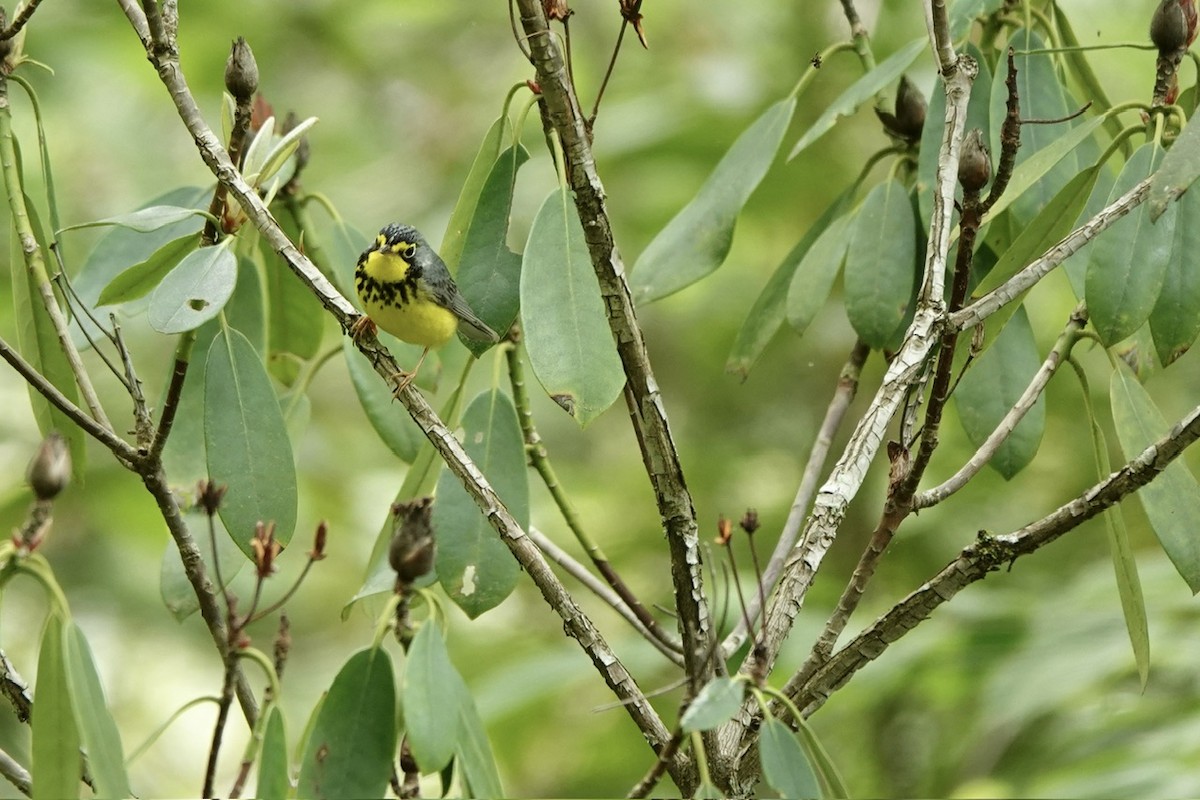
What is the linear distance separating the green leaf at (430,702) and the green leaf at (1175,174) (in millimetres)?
836

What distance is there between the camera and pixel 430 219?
14.9 feet

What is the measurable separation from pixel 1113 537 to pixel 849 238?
23.7 inches

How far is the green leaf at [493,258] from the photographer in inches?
62.2

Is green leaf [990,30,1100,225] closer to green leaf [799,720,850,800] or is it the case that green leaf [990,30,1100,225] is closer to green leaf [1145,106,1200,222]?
green leaf [1145,106,1200,222]

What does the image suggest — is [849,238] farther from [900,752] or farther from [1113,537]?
[900,752]

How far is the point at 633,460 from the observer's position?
455 cm

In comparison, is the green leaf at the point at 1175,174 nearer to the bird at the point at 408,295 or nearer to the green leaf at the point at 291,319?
the bird at the point at 408,295

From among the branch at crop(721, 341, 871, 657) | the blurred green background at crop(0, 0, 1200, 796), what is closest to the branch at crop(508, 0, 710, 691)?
the branch at crop(721, 341, 871, 657)

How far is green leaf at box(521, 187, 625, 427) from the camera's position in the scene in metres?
1.34

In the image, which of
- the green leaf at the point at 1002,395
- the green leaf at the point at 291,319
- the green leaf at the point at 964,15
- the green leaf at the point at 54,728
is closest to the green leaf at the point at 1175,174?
the green leaf at the point at 1002,395

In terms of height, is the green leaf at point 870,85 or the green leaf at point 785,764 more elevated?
the green leaf at point 870,85

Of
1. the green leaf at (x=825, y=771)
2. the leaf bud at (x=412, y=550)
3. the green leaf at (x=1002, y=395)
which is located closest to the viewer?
the leaf bud at (x=412, y=550)

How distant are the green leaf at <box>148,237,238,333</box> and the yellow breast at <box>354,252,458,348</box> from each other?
0.60 metres

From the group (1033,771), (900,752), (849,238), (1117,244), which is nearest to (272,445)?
(849,238)
